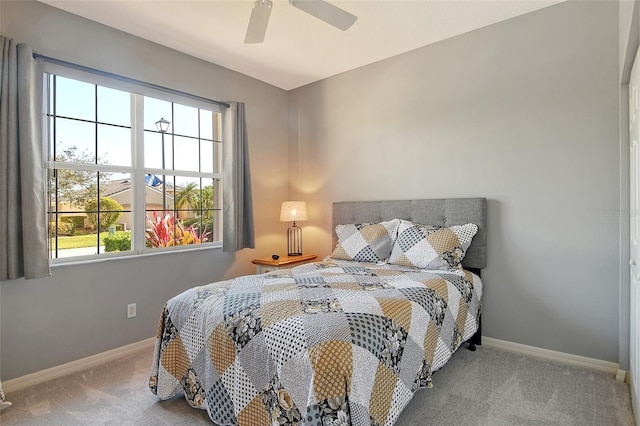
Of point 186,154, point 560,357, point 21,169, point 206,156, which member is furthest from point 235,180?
A: point 560,357

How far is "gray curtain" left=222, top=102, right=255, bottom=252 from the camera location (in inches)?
140

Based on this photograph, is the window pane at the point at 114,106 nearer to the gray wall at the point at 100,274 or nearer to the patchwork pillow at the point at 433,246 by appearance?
the gray wall at the point at 100,274

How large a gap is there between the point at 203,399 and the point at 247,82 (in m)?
3.14

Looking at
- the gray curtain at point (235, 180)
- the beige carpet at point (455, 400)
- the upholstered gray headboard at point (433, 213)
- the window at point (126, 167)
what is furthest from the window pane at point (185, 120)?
the beige carpet at point (455, 400)

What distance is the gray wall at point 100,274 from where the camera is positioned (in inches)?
93.5

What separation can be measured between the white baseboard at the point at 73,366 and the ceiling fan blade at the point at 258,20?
8.43ft

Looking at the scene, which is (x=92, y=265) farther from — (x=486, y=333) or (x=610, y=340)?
(x=610, y=340)

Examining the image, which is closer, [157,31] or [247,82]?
[157,31]

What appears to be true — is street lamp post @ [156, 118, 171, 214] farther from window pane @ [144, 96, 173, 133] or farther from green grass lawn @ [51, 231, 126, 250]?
green grass lawn @ [51, 231, 126, 250]

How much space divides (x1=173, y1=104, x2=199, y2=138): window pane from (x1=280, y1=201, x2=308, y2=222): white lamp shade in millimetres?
1177

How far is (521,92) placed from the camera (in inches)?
109

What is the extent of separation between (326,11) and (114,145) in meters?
2.01

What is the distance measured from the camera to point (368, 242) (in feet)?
10.3

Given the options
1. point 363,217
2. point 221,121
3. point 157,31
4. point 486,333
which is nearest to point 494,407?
point 486,333
